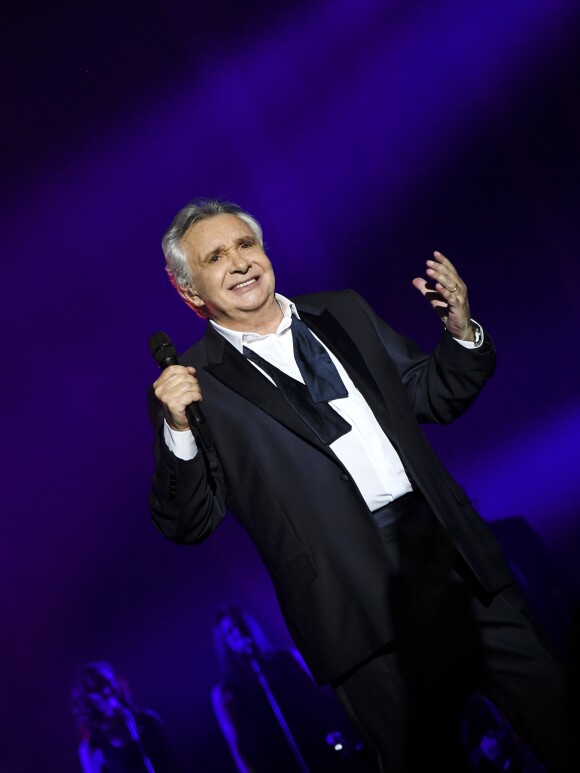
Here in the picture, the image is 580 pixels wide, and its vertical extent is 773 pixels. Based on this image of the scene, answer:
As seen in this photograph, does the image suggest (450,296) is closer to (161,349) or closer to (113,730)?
(161,349)

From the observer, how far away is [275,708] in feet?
12.1

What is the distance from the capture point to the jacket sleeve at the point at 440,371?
1765 mm

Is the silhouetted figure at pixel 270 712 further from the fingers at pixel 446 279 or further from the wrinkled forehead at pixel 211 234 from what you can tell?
the fingers at pixel 446 279

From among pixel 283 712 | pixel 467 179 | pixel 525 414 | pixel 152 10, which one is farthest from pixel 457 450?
pixel 152 10

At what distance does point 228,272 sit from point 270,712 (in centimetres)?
265

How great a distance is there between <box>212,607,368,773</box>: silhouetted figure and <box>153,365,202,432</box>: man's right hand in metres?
2.39

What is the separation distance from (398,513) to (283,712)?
8.08 ft

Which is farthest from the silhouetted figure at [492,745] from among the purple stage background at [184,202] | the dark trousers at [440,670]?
the dark trousers at [440,670]

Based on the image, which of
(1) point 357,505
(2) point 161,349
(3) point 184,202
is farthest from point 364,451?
(3) point 184,202

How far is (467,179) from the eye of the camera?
359 centimetres

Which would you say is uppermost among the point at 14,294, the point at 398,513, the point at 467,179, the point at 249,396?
the point at 14,294

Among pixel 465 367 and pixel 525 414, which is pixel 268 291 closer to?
pixel 465 367

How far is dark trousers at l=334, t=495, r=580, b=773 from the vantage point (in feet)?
4.96

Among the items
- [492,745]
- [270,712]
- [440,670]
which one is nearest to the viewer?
[440,670]
